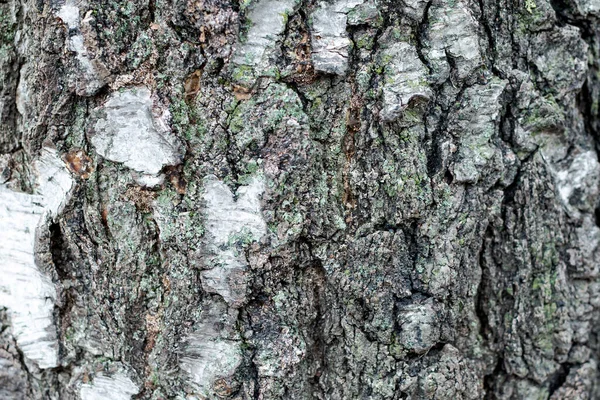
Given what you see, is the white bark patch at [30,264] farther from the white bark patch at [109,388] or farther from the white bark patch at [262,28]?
the white bark patch at [262,28]

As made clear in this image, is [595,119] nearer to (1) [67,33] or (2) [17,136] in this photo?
(1) [67,33]

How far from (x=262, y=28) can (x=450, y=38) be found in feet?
1.25

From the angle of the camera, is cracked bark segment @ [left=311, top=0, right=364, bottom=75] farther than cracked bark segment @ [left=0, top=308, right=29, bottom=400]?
No

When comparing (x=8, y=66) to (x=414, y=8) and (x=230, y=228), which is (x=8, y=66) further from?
(x=414, y=8)

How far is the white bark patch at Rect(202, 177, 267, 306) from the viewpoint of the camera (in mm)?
1147

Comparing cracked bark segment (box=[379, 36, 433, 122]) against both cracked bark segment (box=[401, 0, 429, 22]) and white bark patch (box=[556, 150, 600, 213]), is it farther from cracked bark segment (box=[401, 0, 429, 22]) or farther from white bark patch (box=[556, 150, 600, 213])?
white bark patch (box=[556, 150, 600, 213])

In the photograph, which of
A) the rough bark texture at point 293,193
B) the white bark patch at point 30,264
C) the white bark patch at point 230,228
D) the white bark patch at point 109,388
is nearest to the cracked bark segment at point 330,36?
the rough bark texture at point 293,193

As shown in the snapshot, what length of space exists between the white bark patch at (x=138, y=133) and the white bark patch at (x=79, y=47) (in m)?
0.05

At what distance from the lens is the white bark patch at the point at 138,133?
45.2 inches

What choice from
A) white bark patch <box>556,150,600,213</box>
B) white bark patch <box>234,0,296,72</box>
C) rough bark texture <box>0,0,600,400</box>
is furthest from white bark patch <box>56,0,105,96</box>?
white bark patch <box>556,150,600,213</box>

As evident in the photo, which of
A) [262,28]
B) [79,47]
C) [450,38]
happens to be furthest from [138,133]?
[450,38]

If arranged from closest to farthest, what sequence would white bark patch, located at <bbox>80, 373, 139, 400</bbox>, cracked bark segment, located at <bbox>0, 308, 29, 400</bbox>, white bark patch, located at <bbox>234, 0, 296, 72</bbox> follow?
white bark patch, located at <bbox>234, 0, 296, 72</bbox> < white bark patch, located at <bbox>80, 373, 139, 400</bbox> < cracked bark segment, located at <bbox>0, 308, 29, 400</bbox>

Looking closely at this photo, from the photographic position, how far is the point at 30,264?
1.33 metres

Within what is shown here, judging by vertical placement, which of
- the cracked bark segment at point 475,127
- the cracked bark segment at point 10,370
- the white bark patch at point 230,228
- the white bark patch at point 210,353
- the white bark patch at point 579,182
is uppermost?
the cracked bark segment at point 475,127
